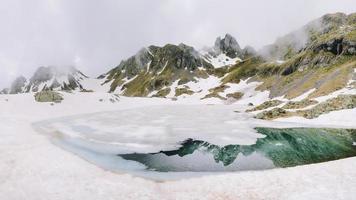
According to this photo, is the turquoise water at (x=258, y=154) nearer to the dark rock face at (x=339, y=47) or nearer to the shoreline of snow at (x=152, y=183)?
the shoreline of snow at (x=152, y=183)

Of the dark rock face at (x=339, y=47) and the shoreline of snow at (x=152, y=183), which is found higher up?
the dark rock face at (x=339, y=47)

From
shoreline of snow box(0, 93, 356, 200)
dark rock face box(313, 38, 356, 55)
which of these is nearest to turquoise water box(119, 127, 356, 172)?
shoreline of snow box(0, 93, 356, 200)

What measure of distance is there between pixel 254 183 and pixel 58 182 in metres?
14.2

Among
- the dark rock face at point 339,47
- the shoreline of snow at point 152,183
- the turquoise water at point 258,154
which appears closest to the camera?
the shoreline of snow at point 152,183

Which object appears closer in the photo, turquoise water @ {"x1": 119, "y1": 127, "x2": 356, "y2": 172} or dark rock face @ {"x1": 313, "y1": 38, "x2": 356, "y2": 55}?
turquoise water @ {"x1": 119, "y1": 127, "x2": 356, "y2": 172}

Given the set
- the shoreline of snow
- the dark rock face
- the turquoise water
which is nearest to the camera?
the shoreline of snow

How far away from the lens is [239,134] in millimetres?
44781

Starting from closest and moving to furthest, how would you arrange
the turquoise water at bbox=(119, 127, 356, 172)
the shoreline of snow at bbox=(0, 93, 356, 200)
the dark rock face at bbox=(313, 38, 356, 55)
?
the shoreline of snow at bbox=(0, 93, 356, 200) → the turquoise water at bbox=(119, 127, 356, 172) → the dark rock face at bbox=(313, 38, 356, 55)

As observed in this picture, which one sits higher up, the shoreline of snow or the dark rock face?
the dark rock face

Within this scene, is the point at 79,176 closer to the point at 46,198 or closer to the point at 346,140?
the point at 46,198

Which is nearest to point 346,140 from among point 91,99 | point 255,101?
point 91,99

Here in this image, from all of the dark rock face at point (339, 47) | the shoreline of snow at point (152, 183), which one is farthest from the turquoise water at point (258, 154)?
the dark rock face at point (339, 47)

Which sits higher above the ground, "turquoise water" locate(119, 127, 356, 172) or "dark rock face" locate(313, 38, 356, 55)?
"dark rock face" locate(313, 38, 356, 55)

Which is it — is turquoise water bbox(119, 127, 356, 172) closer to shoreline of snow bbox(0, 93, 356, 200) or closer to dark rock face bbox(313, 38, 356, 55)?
shoreline of snow bbox(0, 93, 356, 200)
